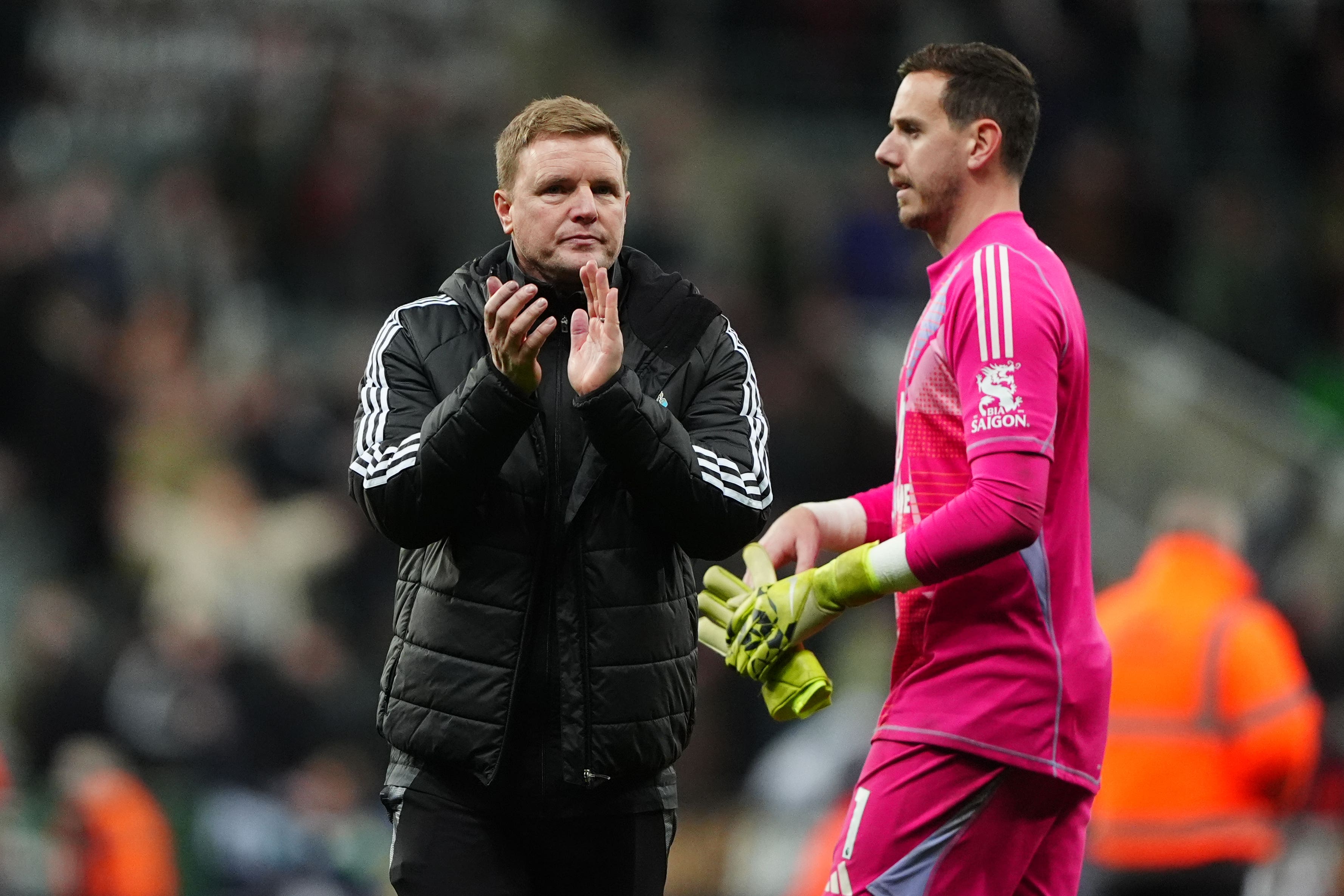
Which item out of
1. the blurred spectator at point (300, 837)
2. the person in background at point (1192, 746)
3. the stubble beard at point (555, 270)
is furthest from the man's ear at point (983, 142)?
the blurred spectator at point (300, 837)

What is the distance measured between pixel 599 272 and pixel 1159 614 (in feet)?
11.2

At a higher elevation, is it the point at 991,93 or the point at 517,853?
the point at 991,93

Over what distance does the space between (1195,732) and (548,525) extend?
133 inches

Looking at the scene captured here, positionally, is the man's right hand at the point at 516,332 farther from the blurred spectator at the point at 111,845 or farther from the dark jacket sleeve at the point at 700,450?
the blurred spectator at the point at 111,845

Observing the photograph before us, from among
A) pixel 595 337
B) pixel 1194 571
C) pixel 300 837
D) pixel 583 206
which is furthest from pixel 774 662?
pixel 300 837

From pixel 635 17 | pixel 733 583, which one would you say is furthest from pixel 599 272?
pixel 635 17

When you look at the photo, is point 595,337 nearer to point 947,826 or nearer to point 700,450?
point 700,450

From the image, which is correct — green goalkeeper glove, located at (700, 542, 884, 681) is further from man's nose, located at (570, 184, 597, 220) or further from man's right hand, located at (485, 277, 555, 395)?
man's nose, located at (570, 184, 597, 220)

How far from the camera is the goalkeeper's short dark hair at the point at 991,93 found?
3.82 m

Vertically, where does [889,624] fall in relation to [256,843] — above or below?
above

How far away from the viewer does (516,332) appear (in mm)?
3387

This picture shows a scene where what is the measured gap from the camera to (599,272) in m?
3.53

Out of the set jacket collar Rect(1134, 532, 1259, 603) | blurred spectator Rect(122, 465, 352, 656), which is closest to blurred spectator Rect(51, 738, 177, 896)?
blurred spectator Rect(122, 465, 352, 656)

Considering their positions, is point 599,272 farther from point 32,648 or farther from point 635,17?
point 635,17
